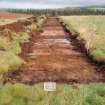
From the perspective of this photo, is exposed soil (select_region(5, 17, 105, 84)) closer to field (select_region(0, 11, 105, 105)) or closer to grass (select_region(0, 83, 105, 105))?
field (select_region(0, 11, 105, 105))

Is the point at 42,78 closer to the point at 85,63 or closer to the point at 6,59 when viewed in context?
the point at 6,59

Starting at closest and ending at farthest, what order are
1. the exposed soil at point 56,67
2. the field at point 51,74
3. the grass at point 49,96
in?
the grass at point 49,96, the field at point 51,74, the exposed soil at point 56,67

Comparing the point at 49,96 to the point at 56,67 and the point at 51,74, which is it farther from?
the point at 56,67

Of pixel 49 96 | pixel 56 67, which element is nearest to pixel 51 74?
pixel 56 67

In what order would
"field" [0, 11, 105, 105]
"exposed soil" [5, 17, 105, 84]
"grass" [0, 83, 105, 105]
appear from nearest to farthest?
"grass" [0, 83, 105, 105], "field" [0, 11, 105, 105], "exposed soil" [5, 17, 105, 84]

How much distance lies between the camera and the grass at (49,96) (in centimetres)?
946

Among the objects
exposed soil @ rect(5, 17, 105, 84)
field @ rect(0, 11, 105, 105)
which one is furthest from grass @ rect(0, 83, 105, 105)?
exposed soil @ rect(5, 17, 105, 84)

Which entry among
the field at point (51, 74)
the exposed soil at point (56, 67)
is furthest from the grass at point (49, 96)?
the exposed soil at point (56, 67)

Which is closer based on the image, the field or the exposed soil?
the field

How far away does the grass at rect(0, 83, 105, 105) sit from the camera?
9.46 meters

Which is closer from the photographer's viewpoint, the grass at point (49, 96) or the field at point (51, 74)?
the grass at point (49, 96)

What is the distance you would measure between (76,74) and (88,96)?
4510 millimetres

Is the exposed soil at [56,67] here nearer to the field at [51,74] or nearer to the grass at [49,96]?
the field at [51,74]

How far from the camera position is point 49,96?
986 cm
